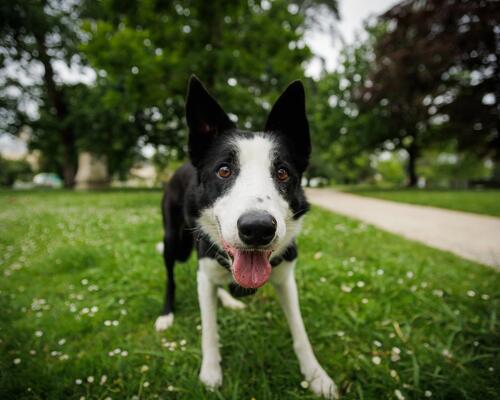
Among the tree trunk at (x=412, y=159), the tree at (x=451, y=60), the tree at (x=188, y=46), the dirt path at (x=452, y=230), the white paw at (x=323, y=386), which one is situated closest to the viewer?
the white paw at (x=323, y=386)

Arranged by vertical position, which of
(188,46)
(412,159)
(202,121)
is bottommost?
(202,121)

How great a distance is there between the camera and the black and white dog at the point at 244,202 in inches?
61.2

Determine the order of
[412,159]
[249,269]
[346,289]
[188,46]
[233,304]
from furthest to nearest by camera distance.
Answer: [412,159]
[188,46]
[346,289]
[233,304]
[249,269]

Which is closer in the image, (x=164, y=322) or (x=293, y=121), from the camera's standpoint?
(x=293, y=121)

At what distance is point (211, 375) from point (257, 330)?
58cm

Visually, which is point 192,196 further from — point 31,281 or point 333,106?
point 333,106

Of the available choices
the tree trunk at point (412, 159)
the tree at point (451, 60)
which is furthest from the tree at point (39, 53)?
the tree trunk at point (412, 159)

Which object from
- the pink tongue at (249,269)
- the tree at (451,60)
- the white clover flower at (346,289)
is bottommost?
the white clover flower at (346,289)

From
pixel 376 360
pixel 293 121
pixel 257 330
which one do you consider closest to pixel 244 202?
pixel 293 121

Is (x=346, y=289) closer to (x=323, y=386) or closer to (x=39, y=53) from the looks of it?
(x=323, y=386)

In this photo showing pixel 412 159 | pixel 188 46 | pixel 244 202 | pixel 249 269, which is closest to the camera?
pixel 244 202

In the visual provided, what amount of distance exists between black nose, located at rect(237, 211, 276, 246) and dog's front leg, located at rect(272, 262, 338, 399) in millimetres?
631

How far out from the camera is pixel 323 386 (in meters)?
1.78

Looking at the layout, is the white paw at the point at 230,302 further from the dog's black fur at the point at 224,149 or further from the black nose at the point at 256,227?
the black nose at the point at 256,227
